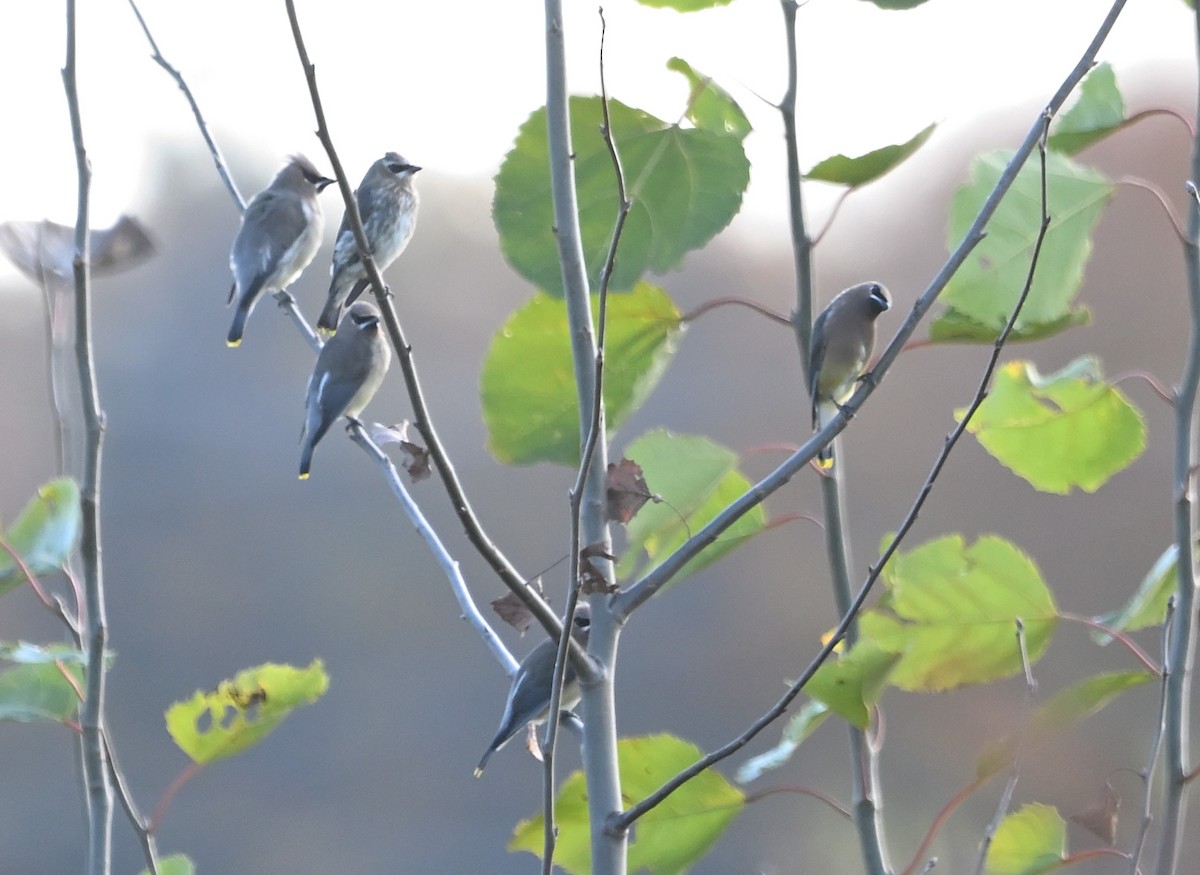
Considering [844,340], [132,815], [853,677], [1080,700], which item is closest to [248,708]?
[132,815]

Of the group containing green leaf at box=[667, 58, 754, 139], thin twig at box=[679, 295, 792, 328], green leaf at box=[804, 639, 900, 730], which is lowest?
green leaf at box=[804, 639, 900, 730]

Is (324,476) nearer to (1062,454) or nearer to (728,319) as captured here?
(728,319)

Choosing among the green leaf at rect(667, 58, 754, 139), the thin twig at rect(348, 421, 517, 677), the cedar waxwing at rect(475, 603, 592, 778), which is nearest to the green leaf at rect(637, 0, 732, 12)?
the green leaf at rect(667, 58, 754, 139)

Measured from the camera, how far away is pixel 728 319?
20.6 ft

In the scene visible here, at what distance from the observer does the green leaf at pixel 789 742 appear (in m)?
0.72

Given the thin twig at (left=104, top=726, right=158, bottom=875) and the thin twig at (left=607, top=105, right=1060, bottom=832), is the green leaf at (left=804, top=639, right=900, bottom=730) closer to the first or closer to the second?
the thin twig at (left=607, top=105, right=1060, bottom=832)

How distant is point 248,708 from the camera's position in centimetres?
79

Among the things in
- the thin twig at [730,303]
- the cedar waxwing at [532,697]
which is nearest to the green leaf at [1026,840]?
the thin twig at [730,303]

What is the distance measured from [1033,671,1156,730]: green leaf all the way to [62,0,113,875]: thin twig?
51cm

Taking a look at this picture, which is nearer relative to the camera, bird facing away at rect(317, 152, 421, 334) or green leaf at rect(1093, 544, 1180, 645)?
green leaf at rect(1093, 544, 1180, 645)

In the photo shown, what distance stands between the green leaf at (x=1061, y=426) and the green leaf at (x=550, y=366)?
216 millimetres

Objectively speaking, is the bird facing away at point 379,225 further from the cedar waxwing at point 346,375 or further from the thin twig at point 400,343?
the thin twig at point 400,343

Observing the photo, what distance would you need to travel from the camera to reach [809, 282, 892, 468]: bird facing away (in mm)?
1438

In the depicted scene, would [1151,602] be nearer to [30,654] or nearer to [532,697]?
Answer: [30,654]
